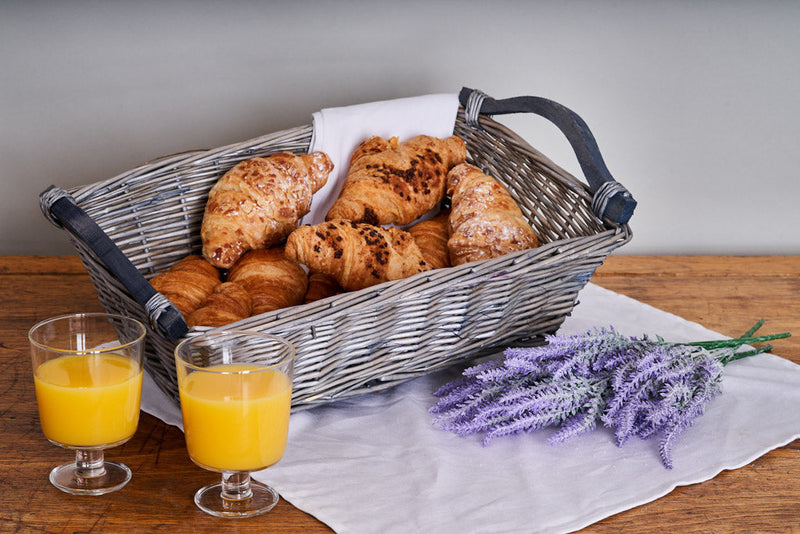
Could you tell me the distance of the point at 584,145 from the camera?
3.79 ft

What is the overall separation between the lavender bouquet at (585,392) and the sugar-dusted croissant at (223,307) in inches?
10.5

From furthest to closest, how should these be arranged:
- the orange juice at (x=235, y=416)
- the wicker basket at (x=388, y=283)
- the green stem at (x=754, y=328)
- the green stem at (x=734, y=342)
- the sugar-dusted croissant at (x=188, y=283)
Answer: the green stem at (x=754, y=328) → the green stem at (x=734, y=342) → the sugar-dusted croissant at (x=188, y=283) → the wicker basket at (x=388, y=283) → the orange juice at (x=235, y=416)

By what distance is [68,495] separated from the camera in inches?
32.2

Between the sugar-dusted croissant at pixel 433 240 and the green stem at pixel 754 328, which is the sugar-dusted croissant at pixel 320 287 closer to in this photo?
the sugar-dusted croissant at pixel 433 240

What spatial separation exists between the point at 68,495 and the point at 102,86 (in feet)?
2.87

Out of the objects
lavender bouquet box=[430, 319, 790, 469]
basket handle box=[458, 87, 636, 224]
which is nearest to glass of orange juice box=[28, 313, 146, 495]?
lavender bouquet box=[430, 319, 790, 469]

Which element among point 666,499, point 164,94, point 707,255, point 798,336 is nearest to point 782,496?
point 666,499

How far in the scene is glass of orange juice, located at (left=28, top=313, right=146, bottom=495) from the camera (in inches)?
30.7

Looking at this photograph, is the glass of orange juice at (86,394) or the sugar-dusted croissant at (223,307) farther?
the sugar-dusted croissant at (223,307)

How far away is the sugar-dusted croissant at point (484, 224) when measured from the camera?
114cm

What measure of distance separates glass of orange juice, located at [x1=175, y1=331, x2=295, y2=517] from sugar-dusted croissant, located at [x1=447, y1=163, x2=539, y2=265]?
0.41m

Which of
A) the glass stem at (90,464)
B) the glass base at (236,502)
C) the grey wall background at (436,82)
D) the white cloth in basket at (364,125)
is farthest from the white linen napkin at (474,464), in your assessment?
the grey wall background at (436,82)

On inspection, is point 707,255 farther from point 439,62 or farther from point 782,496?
point 782,496

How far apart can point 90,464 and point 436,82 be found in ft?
3.28
